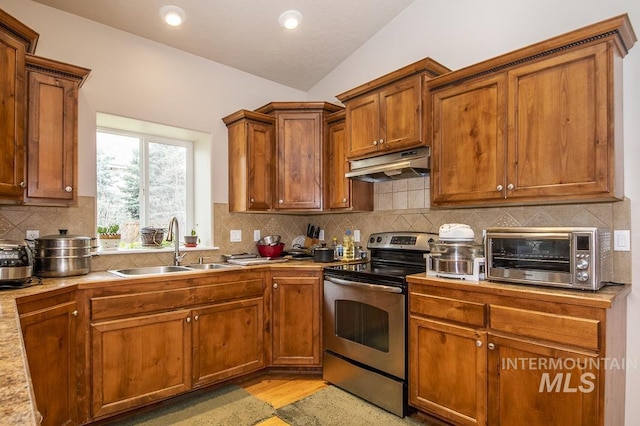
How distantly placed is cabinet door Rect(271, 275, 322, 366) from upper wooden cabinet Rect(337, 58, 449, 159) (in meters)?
1.17

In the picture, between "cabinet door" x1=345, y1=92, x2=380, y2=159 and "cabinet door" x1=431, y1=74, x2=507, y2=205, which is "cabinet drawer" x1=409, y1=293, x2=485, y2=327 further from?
"cabinet door" x1=345, y1=92, x2=380, y2=159

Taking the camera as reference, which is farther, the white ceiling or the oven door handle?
the white ceiling

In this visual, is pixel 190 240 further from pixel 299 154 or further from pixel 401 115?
pixel 401 115

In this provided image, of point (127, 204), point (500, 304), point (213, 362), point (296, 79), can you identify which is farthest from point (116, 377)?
point (296, 79)

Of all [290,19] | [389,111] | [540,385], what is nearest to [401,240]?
[389,111]

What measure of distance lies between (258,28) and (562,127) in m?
2.43

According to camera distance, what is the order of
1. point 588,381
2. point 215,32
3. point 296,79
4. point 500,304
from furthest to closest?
point 296,79, point 215,32, point 500,304, point 588,381

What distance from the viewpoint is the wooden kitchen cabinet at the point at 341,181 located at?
129 inches

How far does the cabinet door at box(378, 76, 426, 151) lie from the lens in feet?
8.57

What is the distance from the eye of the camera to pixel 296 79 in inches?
155

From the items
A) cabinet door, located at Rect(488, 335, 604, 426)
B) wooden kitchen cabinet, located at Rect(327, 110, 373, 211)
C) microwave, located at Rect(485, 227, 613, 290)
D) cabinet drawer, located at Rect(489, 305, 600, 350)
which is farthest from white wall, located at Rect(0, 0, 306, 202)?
cabinet door, located at Rect(488, 335, 604, 426)

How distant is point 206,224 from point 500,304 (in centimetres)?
256

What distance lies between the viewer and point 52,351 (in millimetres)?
1945

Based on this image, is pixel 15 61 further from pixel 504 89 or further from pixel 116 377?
pixel 504 89
